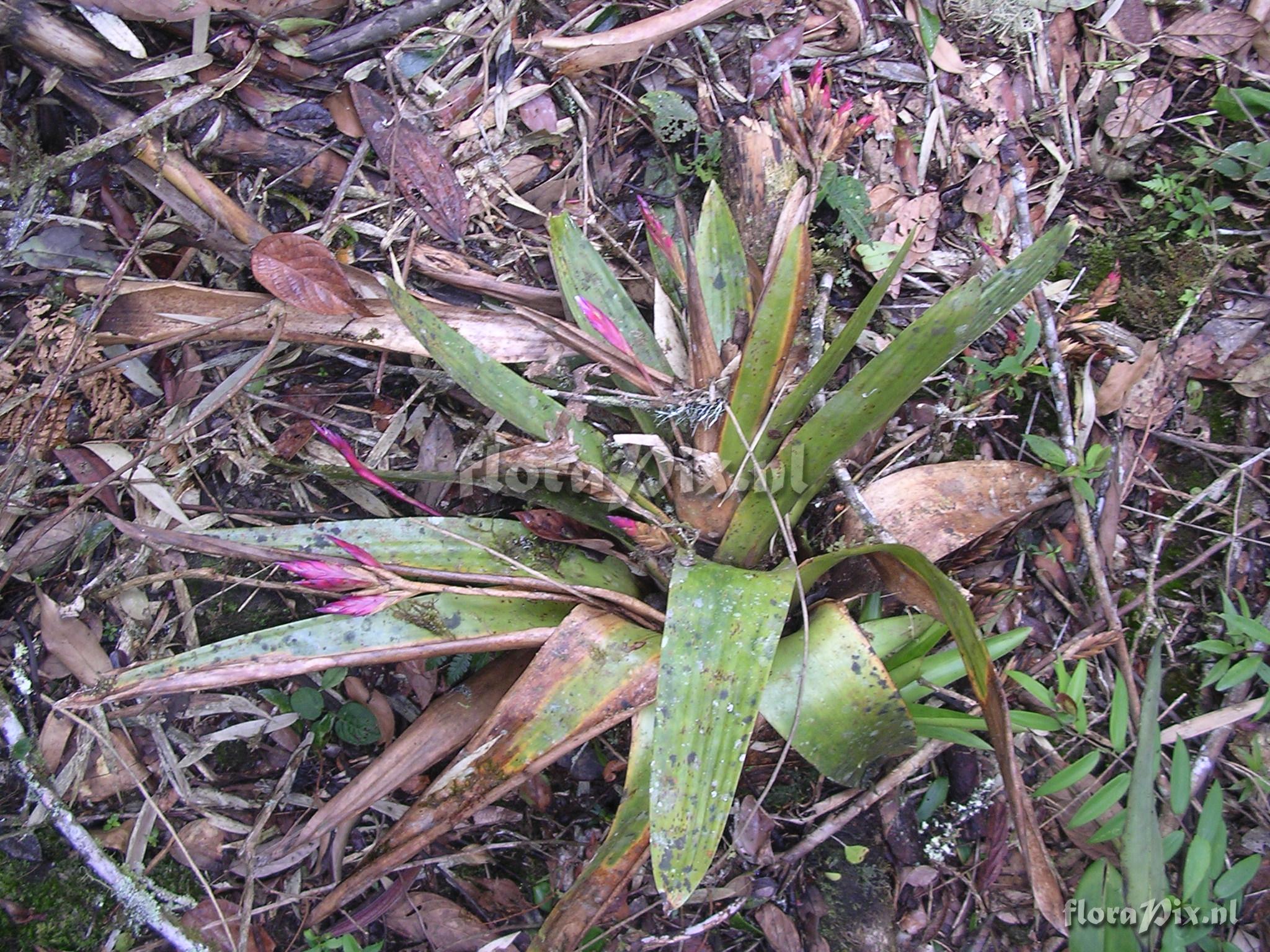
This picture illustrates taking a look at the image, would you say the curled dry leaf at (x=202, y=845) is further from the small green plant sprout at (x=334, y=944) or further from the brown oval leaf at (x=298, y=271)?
the brown oval leaf at (x=298, y=271)

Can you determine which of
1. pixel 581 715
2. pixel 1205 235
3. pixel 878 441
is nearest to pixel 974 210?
pixel 1205 235

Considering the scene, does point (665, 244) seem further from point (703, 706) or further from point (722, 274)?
point (703, 706)

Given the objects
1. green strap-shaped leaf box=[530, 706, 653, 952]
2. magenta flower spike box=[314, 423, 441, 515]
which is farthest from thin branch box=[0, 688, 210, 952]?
magenta flower spike box=[314, 423, 441, 515]

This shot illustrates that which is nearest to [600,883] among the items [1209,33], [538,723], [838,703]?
[538,723]

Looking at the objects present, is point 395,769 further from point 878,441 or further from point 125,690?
point 878,441

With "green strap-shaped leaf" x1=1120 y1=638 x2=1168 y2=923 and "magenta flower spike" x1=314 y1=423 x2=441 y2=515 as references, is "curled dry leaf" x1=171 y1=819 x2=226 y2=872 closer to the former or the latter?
"magenta flower spike" x1=314 y1=423 x2=441 y2=515

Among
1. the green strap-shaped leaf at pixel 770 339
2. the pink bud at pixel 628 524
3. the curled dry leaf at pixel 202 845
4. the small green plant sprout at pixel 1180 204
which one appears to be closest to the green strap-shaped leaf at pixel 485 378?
the pink bud at pixel 628 524
